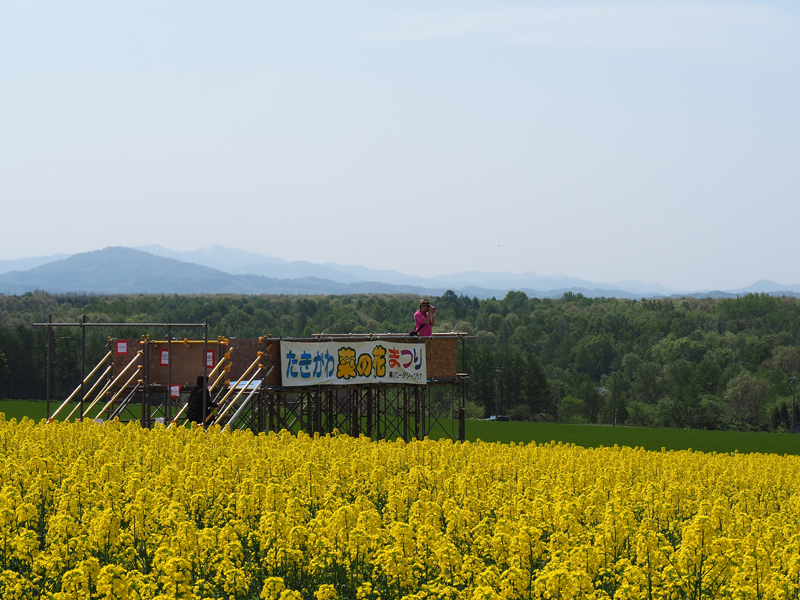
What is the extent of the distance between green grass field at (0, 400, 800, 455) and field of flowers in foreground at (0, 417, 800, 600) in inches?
1352

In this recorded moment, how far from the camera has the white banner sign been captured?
26.2 metres

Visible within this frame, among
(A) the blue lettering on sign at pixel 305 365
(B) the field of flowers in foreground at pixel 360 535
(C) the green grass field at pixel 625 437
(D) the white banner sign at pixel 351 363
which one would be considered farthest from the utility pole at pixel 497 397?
(B) the field of flowers in foreground at pixel 360 535

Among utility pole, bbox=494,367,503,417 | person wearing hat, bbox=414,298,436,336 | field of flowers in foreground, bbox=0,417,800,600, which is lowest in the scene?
utility pole, bbox=494,367,503,417

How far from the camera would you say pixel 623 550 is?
10.3 metres

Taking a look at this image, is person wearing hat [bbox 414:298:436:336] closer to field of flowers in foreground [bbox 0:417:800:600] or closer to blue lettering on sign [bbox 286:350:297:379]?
blue lettering on sign [bbox 286:350:297:379]

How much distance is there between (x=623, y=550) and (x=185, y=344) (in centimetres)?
2040

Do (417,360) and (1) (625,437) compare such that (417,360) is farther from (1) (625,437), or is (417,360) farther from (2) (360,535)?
(1) (625,437)

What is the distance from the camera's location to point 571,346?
14238 cm

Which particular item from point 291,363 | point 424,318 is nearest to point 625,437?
point 424,318

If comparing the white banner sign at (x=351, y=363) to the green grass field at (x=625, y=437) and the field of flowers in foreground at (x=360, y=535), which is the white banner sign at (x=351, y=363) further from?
the green grass field at (x=625, y=437)

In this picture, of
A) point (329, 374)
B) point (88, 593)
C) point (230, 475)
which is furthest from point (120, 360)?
point (88, 593)

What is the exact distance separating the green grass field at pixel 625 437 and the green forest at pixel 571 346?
25.6 meters

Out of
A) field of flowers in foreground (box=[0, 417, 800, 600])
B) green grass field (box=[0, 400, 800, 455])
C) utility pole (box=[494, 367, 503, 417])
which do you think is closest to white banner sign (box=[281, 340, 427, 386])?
field of flowers in foreground (box=[0, 417, 800, 600])

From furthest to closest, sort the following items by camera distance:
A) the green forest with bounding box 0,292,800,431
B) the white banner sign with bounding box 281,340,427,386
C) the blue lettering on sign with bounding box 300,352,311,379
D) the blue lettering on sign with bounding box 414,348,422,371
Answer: the green forest with bounding box 0,292,800,431
the blue lettering on sign with bounding box 414,348,422,371
the blue lettering on sign with bounding box 300,352,311,379
the white banner sign with bounding box 281,340,427,386
